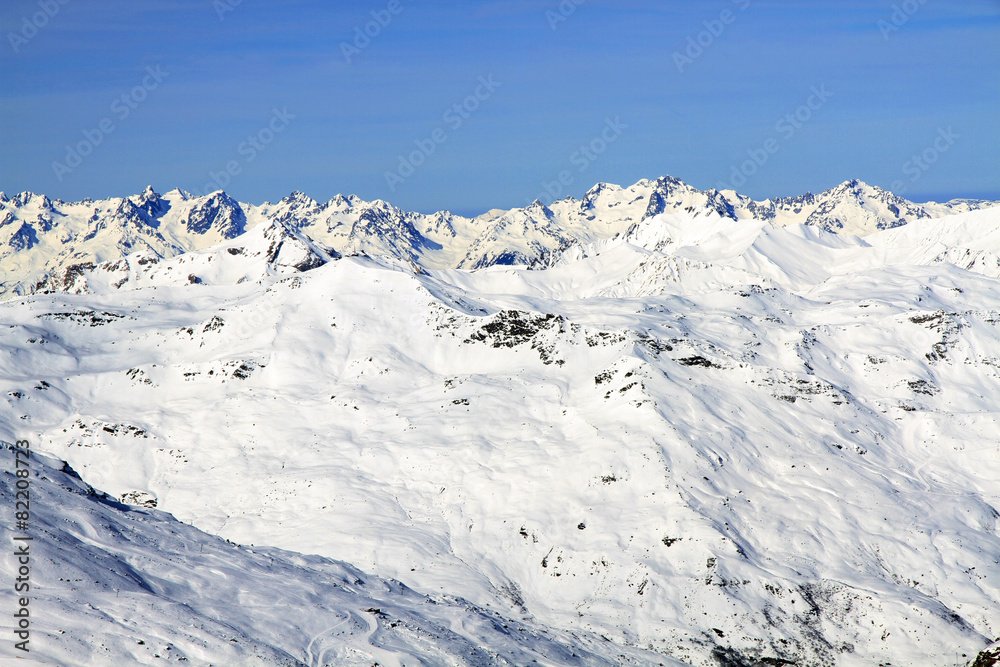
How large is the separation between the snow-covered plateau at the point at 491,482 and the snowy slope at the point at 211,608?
192 mm

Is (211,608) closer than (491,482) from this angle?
Yes

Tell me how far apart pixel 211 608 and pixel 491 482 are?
111ft

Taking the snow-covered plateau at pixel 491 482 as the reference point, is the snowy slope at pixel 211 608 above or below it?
below

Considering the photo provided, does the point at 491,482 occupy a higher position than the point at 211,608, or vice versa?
the point at 491,482

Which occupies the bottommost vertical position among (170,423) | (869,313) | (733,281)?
(170,423)

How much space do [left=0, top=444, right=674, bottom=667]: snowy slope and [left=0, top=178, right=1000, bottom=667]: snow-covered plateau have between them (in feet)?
0.63

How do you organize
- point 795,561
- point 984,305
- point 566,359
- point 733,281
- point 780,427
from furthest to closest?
point 733,281 → point 984,305 → point 566,359 → point 780,427 → point 795,561

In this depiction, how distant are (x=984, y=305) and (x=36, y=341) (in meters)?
150

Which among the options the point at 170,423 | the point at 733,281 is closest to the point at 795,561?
the point at 170,423

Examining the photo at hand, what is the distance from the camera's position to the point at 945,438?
77.3 metres

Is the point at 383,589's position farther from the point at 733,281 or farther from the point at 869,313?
the point at 733,281

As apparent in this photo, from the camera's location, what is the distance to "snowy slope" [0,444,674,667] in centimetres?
2986

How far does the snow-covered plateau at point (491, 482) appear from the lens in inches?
1534

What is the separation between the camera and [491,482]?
66.7 meters
